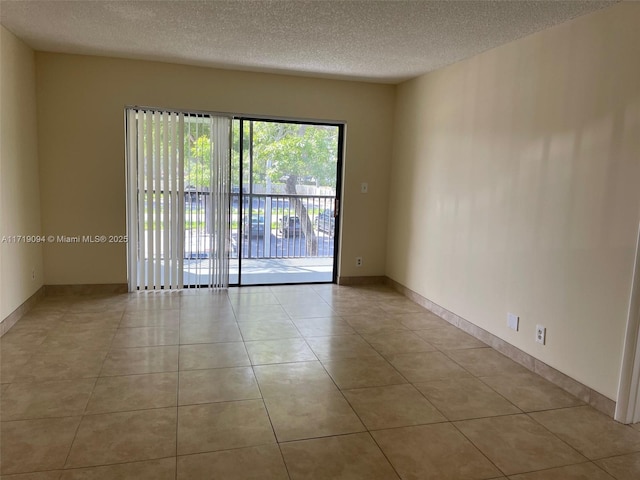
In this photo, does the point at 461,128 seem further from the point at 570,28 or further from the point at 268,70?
the point at 268,70

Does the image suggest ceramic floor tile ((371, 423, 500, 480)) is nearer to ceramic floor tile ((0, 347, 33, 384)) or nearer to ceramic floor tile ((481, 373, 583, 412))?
ceramic floor tile ((481, 373, 583, 412))

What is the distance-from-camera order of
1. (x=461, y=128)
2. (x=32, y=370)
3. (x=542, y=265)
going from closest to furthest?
(x=32, y=370), (x=542, y=265), (x=461, y=128)

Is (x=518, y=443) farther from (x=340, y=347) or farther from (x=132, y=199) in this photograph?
(x=132, y=199)

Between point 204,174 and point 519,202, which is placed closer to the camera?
point 519,202

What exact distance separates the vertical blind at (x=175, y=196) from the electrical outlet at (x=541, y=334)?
318cm

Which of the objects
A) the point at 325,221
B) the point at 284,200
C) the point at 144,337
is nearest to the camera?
the point at 144,337

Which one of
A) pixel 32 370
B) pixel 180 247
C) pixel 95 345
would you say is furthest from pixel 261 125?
pixel 32 370

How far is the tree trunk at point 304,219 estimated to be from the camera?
20.5 feet

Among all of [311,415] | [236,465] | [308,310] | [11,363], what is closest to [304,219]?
[308,310]

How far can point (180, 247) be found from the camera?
15.7 feet

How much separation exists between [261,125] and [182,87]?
1.21 metres

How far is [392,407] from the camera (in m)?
2.58

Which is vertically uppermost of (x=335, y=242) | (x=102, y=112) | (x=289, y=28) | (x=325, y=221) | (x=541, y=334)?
(x=289, y=28)

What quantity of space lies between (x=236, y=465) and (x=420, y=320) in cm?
256
